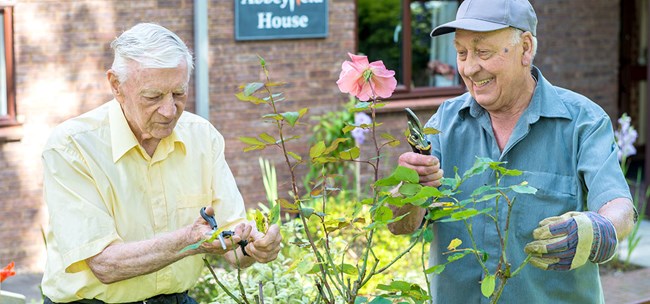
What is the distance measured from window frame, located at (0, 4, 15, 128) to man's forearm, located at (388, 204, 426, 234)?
523 cm

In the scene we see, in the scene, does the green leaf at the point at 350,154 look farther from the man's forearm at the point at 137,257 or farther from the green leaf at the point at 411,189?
the man's forearm at the point at 137,257

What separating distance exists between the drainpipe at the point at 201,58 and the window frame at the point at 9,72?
1418mm

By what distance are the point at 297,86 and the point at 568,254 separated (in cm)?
662

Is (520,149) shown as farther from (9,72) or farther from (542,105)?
(9,72)

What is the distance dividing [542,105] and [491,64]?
0.23m

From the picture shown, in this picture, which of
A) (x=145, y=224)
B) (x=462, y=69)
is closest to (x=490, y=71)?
(x=462, y=69)

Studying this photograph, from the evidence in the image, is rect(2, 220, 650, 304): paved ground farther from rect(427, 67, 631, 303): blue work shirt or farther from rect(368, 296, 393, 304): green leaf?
rect(368, 296, 393, 304): green leaf

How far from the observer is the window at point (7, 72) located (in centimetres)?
788

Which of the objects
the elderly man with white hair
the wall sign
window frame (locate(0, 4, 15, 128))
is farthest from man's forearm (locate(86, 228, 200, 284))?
the wall sign

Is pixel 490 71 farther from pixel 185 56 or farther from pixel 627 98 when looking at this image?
pixel 627 98

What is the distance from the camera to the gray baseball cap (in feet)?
10.4

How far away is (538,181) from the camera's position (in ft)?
10.7

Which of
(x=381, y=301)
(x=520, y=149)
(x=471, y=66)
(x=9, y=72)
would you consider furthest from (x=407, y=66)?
(x=381, y=301)

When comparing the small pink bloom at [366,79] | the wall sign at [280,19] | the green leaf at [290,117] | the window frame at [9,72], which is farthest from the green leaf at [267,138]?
the wall sign at [280,19]
